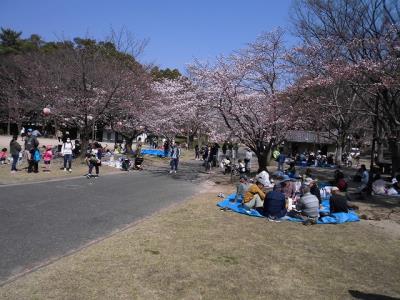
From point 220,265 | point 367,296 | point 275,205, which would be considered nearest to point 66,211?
point 220,265

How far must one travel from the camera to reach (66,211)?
10.4 meters

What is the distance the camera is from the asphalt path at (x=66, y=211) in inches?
275

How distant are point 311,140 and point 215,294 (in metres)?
43.3

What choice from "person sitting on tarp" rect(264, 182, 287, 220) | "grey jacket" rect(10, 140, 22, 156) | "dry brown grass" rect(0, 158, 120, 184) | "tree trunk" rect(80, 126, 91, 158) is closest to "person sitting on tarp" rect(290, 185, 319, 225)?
"person sitting on tarp" rect(264, 182, 287, 220)

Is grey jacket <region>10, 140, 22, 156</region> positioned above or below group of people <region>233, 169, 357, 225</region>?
above

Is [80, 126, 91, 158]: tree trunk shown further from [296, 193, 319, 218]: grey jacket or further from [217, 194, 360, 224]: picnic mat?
[296, 193, 319, 218]: grey jacket

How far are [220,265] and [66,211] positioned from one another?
4.95m

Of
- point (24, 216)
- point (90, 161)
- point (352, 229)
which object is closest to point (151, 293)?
point (24, 216)

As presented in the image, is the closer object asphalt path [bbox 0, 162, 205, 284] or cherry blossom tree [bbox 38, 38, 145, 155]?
asphalt path [bbox 0, 162, 205, 284]

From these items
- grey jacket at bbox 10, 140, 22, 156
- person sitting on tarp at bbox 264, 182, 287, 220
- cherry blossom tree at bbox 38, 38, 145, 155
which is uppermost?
cherry blossom tree at bbox 38, 38, 145, 155

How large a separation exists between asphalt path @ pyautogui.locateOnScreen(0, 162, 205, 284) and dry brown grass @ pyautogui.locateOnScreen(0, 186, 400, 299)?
1.68ft

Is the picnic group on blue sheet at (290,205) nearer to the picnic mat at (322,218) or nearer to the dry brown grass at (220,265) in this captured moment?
the picnic mat at (322,218)

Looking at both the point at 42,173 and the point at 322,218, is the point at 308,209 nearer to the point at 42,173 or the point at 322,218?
the point at 322,218

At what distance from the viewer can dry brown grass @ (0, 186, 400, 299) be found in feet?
18.5
